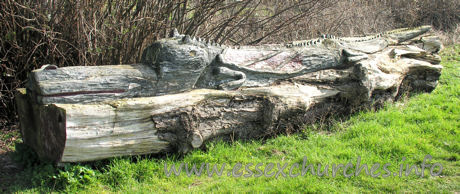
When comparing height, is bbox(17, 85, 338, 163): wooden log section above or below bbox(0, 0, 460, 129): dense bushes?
below

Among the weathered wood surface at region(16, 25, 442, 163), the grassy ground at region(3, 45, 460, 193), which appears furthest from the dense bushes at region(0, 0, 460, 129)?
the grassy ground at region(3, 45, 460, 193)

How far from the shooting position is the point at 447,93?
6504 millimetres

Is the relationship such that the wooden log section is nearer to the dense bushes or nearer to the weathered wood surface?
the weathered wood surface

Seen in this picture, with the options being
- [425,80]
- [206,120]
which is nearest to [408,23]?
[425,80]

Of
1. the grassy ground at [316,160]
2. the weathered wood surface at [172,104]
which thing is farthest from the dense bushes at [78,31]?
the grassy ground at [316,160]

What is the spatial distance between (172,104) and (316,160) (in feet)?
5.41

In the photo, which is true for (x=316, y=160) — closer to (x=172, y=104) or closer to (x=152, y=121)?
(x=172, y=104)

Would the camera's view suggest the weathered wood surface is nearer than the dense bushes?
Yes

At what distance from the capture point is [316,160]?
4301 millimetres

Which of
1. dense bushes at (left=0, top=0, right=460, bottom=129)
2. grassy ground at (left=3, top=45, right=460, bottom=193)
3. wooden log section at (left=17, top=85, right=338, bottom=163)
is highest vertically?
dense bushes at (left=0, top=0, right=460, bottom=129)

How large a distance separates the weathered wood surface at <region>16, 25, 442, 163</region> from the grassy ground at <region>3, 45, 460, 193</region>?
A: 167 millimetres

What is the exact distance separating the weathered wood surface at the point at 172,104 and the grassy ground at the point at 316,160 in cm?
17

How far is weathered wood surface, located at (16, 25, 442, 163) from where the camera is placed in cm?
383

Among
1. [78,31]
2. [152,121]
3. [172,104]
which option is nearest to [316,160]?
[172,104]
